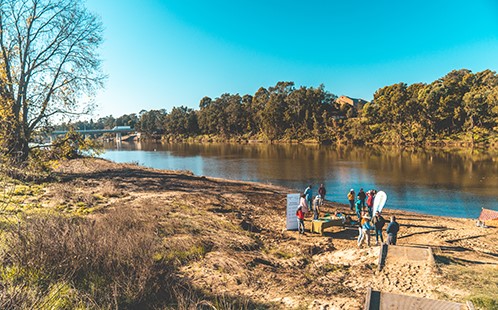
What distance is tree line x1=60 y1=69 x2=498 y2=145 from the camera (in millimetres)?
68125

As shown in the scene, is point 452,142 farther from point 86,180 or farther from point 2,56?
point 2,56

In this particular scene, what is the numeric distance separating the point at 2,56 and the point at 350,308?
14.8 m

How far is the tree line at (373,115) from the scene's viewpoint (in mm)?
68125

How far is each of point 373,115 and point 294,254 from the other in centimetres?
7958

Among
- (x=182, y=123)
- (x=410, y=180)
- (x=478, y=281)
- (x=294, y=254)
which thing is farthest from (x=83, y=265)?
(x=182, y=123)

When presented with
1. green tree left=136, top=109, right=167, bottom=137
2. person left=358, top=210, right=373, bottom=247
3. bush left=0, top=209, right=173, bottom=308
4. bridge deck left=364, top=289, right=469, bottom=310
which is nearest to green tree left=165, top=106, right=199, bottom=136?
green tree left=136, top=109, right=167, bottom=137

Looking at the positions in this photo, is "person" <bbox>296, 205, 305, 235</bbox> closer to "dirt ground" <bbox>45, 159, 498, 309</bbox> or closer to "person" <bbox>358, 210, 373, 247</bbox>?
"dirt ground" <bbox>45, 159, 498, 309</bbox>

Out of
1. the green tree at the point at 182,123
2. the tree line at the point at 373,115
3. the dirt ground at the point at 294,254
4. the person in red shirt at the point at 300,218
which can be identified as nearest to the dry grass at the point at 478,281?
the dirt ground at the point at 294,254

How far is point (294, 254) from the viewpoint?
462 inches

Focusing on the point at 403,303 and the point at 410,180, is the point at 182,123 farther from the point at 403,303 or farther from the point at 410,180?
the point at 403,303

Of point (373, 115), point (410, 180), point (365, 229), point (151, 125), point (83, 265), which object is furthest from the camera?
point (151, 125)

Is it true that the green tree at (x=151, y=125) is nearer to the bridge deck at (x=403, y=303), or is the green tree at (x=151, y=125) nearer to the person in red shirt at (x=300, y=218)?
the person in red shirt at (x=300, y=218)

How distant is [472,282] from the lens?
328 inches

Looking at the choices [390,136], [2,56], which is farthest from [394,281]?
[390,136]
